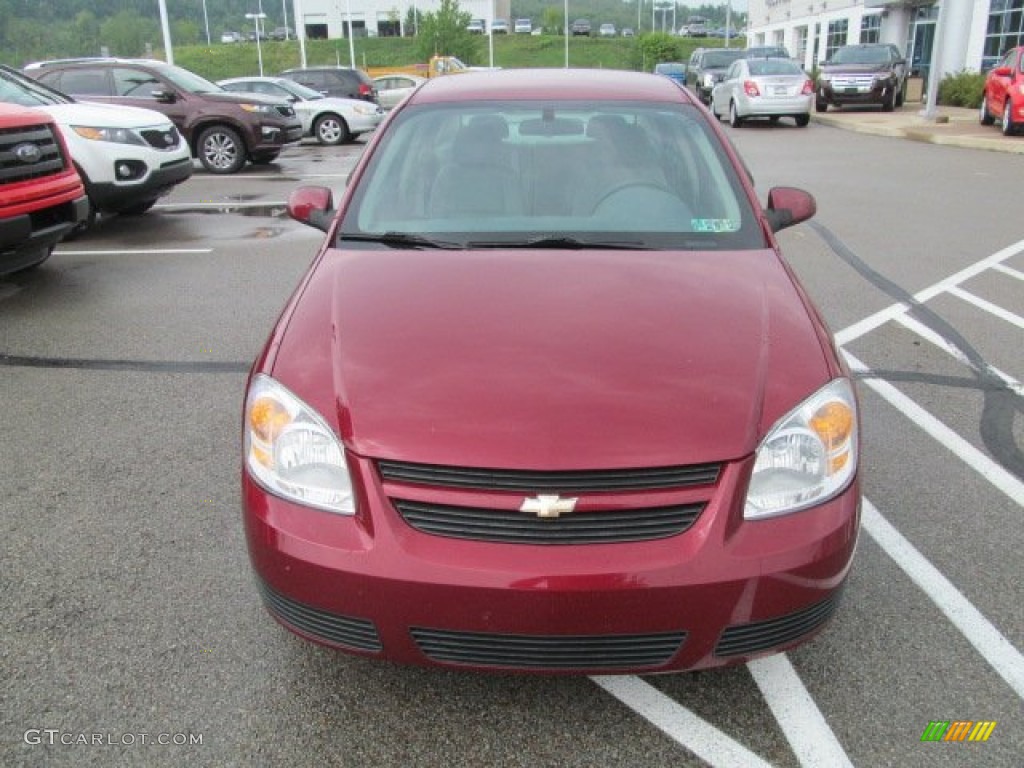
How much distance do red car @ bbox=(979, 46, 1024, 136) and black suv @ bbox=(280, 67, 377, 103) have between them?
540 inches

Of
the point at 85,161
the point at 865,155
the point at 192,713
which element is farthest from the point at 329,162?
the point at 192,713

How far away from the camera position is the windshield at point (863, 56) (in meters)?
24.0

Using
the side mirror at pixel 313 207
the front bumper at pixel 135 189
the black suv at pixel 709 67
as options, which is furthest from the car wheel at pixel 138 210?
the black suv at pixel 709 67

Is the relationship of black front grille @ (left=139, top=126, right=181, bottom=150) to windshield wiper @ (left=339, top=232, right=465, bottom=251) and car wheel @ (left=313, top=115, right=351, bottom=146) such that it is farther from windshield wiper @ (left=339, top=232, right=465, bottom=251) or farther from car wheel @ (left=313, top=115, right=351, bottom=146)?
car wheel @ (left=313, top=115, right=351, bottom=146)

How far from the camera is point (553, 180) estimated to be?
3523 millimetres

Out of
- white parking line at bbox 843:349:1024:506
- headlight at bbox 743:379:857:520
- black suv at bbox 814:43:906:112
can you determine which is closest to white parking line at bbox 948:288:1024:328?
white parking line at bbox 843:349:1024:506

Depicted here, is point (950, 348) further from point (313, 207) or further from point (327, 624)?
point (327, 624)

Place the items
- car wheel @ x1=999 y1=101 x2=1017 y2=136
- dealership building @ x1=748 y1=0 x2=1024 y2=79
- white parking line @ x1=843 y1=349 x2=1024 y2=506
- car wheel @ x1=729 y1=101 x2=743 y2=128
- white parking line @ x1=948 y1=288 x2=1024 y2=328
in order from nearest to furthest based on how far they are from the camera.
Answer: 1. white parking line @ x1=843 y1=349 x2=1024 y2=506
2. white parking line @ x1=948 y1=288 x2=1024 y2=328
3. car wheel @ x1=999 y1=101 x2=1017 y2=136
4. car wheel @ x1=729 y1=101 x2=743 y2=128
5. dealership building @ x1=748 y1=0 x2=1024 y2=79

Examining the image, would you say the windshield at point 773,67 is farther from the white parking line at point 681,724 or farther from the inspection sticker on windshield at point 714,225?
the white parking line at point 681,724

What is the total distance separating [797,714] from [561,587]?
862 mm

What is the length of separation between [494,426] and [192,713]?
45.7 inches

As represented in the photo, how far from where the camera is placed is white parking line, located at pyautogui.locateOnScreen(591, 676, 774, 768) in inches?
89.2

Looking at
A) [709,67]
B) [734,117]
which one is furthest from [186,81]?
[709,67]

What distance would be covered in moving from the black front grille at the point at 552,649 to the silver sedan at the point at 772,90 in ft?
68.5
